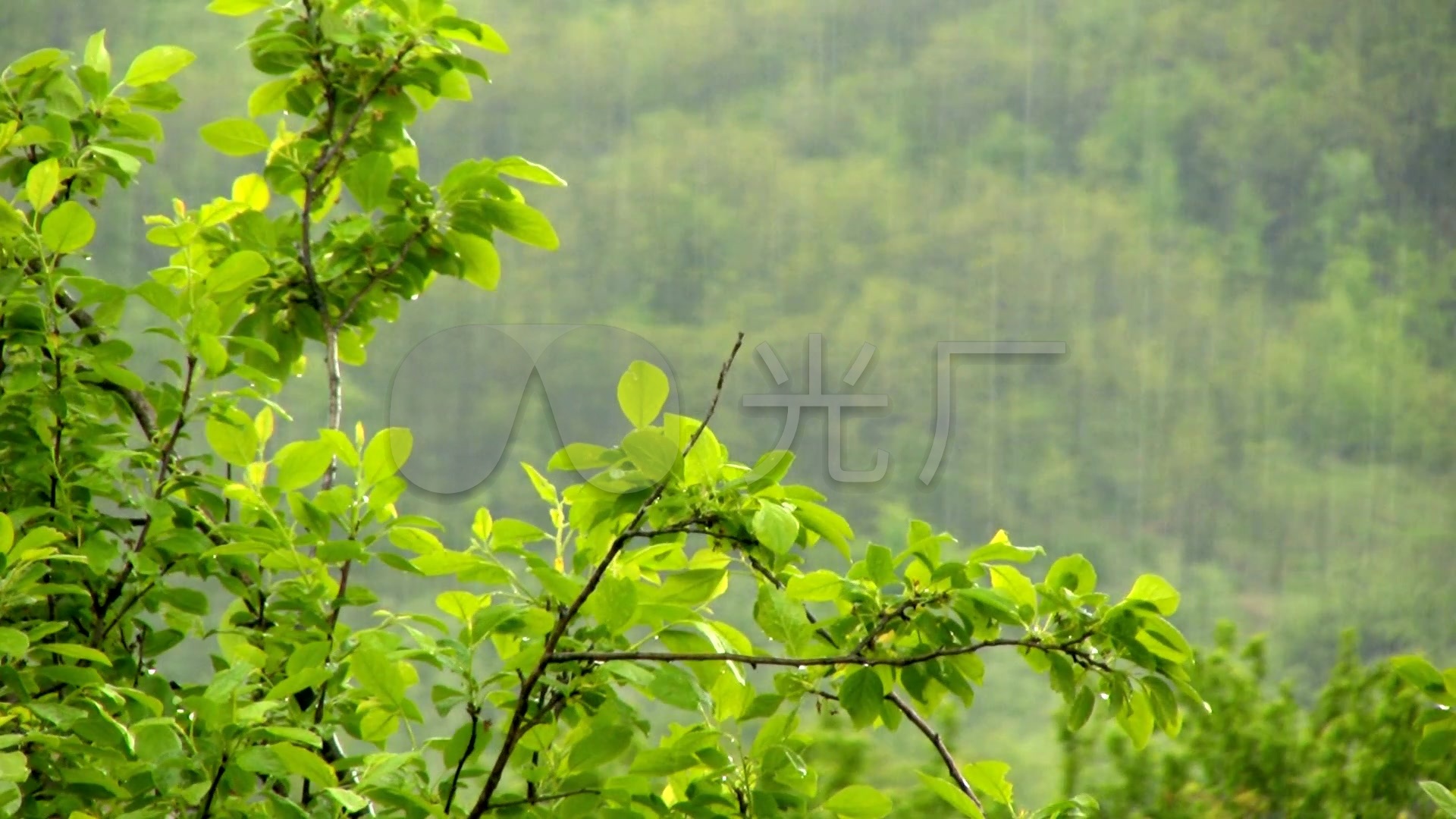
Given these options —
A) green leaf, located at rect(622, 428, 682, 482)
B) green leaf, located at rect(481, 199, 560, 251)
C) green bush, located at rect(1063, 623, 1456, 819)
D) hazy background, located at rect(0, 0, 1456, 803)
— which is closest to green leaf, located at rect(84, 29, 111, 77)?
green leaf, located at rect(481, 199, 560, 251)

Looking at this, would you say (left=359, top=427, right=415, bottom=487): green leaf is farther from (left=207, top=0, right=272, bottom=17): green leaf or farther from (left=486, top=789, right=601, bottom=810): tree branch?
(left=207, top=0, right=272, bottom=17): green leaf

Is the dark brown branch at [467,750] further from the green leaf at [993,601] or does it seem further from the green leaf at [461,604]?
the green leaf at [993,601]

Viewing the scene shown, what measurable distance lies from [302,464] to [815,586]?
323 mm

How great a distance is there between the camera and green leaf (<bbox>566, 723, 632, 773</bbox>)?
623mm

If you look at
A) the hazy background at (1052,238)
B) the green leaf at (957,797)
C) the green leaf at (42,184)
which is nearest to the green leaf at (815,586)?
the green leaf at (957,797)

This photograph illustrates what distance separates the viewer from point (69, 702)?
69cm

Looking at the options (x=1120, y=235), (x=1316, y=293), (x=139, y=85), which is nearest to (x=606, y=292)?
(x=1120, y=235)

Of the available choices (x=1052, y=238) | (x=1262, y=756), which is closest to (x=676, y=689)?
(x=1262, y=756)

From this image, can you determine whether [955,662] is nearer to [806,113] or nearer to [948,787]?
[948,787]

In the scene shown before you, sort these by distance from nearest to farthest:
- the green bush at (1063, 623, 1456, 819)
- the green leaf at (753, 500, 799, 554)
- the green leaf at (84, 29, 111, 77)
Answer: the green leaf at (753, 500, 799, 554) → the green leaf at (84, 29, 111, 77) → the green bush at (1063, 623, 1456, 819)

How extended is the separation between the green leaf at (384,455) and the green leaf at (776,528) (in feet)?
0.86

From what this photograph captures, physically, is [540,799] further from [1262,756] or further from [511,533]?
[1262,756]

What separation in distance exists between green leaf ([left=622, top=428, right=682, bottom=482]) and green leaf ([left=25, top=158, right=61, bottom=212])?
0.40 m

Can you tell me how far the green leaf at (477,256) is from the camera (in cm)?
93
